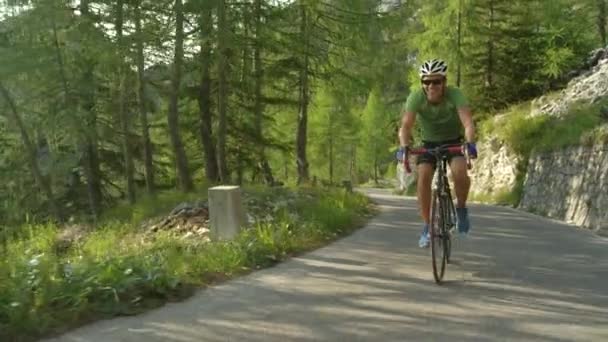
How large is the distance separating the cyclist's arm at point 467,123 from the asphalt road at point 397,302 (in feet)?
4.65

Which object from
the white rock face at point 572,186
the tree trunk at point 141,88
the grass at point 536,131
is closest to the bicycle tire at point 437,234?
the white rock face at point 572,186

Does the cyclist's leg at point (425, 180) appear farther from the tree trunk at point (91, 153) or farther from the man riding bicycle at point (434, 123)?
the tree trunk at point (91, 153)

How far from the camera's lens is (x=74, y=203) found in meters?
24.0

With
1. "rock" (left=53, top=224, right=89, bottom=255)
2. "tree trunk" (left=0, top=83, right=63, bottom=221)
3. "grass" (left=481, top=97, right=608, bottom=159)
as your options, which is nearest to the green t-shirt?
"grass" (left=481, top=97, right=608, bottom=159)

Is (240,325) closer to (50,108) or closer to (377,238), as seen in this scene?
(377,238)

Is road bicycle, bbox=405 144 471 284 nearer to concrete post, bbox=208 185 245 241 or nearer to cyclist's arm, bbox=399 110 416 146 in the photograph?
cyclist's arm, bbox=399 110 416 146

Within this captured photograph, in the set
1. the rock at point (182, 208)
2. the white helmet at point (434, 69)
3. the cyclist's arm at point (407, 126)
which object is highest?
the white helmet at point (434, 69)

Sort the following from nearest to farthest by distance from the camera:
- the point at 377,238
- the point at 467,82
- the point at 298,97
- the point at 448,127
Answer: the point at 448,127 < the point at 377,238 < the point at 298,97 < the point at 467,82

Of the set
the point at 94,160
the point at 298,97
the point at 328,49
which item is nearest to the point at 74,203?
the point at 94,160

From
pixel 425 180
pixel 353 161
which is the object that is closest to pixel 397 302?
pixel 425 180

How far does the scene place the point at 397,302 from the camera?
5.54 meters

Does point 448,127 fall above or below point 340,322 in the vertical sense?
above

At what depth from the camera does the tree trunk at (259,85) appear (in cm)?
1664

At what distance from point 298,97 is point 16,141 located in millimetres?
10326
